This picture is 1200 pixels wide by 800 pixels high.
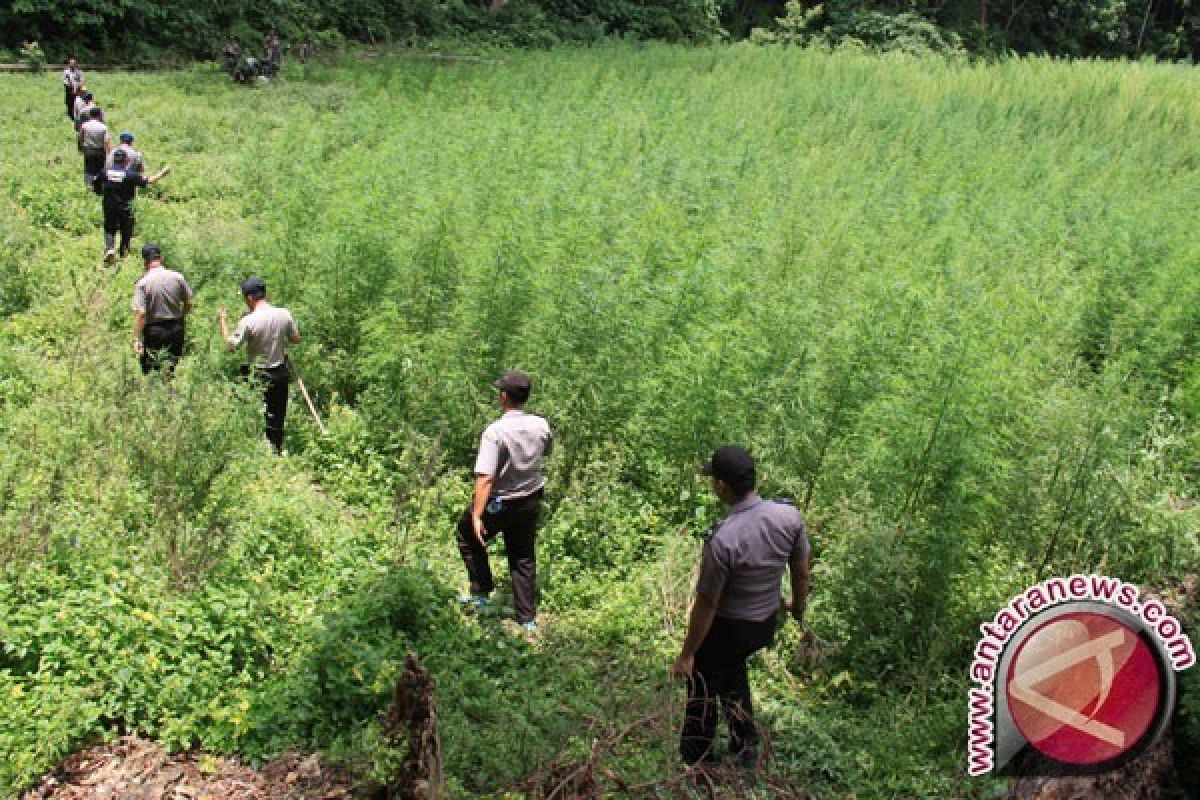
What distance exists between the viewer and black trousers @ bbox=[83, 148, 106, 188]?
1377 cm

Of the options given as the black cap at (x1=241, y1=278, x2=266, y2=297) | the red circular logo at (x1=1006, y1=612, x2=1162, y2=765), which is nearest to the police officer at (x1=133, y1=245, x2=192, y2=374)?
the black cap at (x1=241, y1=278, x2=266, y2=297)

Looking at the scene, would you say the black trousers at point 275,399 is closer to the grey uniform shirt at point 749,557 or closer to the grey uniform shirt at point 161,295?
the grey uniform shirt at point 161,295

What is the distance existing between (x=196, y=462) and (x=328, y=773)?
2.70 metres

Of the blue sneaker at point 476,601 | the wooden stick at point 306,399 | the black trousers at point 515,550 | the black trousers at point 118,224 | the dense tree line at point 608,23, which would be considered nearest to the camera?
the black trousers at point 515,550

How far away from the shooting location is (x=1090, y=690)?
13.0ft

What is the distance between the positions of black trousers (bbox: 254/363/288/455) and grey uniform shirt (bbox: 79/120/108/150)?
7.11 meters

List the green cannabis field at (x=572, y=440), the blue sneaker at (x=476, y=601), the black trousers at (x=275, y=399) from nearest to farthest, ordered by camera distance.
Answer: the green cannabis field at (x=572, y=440), the blue sneaker at (x=476, y=601), the black trousers at (x=275, y=399)

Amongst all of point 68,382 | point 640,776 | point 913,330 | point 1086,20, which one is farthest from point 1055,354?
point 1086,20

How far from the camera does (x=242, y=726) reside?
5.44 m

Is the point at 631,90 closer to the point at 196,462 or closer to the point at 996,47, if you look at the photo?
the point at 196,462

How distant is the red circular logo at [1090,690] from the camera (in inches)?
157

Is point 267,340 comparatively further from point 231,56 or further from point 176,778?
point 231,56

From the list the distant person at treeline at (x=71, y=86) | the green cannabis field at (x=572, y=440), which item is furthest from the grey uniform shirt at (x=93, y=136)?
the distant person at treeline at (x=71, y=86)

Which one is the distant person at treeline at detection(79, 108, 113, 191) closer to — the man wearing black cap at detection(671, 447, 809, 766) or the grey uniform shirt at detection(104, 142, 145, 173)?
the grey uniform shirt at detection(104, 142, 145, 173)
